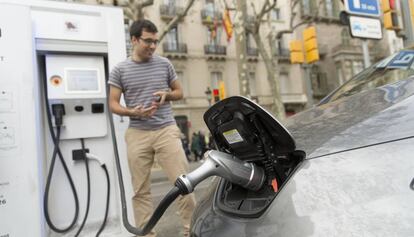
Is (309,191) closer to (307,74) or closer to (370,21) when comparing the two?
(370,21)

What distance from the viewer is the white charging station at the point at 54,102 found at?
248 centimetres

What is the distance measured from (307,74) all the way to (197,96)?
13.4m

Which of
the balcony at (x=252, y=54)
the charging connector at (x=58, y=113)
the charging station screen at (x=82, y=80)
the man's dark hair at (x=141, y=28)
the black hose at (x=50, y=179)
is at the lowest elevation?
the black hose at (x=50, y=179)

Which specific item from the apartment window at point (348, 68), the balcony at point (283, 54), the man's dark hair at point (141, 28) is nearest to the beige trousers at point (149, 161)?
the man's dark hair at point (141, 28)

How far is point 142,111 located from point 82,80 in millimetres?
660

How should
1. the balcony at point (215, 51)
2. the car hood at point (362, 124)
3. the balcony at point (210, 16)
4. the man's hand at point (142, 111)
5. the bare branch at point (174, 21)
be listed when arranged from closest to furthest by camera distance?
1. the car hood at point (362, 124)
2. the man's hand at point (142, 111)
3. the bare branch at point (174, 21)
4. the balcony at point (210, 16)
5. the balcony at point (215, 51)

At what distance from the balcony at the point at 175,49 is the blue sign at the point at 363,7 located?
62.7ft

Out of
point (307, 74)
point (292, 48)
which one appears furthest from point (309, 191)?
point (307, 74)

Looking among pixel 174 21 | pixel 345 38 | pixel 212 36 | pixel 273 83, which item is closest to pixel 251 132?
pixel 174 21

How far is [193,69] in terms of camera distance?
2506cm

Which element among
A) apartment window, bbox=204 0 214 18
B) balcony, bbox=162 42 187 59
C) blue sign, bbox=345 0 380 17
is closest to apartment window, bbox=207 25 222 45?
apartment window, bbox=204 0 214 18

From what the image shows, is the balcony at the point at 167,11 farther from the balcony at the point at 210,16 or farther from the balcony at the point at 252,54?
the balcony at the point at 252,54

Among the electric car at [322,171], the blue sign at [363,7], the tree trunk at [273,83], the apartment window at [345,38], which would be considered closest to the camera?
the electric car at [322,171]

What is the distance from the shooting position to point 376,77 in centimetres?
202
